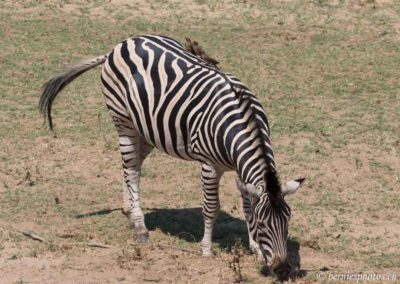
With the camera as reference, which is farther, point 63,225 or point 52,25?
point 52,25

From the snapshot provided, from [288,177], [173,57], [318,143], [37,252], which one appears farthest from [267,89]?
[37,252]

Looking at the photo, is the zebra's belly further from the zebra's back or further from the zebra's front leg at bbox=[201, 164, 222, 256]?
the zebra's front leg at bbox=[201, 164, 222, 256]

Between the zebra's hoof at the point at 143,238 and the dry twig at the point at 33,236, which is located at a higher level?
the dry twig at the point at 33,236

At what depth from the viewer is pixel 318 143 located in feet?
39.6

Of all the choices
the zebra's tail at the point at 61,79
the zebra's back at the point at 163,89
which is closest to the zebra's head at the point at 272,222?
the zebra's back at the point at 163,89

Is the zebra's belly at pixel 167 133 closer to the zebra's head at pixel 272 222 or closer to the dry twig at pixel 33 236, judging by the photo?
the zebra's head at pixel 272 222

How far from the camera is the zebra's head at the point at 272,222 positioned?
7.45 metres

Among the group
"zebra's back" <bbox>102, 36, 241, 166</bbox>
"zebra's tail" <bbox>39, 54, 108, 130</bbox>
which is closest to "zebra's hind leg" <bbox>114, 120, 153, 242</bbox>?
"zebra's back" <bbox>102, 36, 241, 166</bbox>

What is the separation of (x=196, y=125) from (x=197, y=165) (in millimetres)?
2975

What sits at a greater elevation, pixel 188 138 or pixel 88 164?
pixel 188 138

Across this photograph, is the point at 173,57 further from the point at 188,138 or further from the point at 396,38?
the point at 396,38

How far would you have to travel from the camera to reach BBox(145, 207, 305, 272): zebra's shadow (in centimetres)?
927

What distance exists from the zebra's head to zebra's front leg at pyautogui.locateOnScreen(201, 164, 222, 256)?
3.46ft

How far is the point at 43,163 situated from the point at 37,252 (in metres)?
3.27
